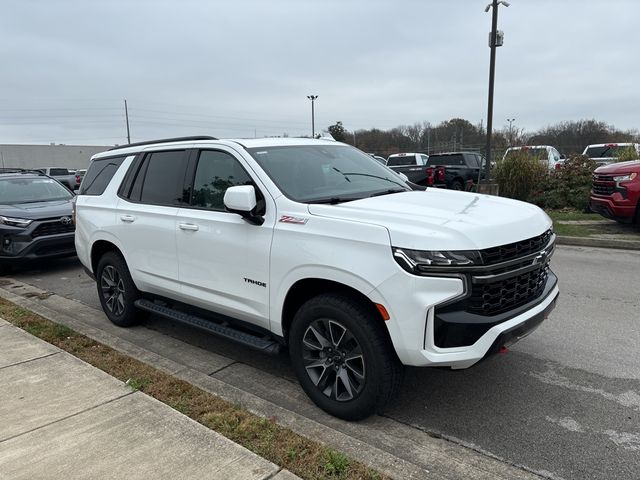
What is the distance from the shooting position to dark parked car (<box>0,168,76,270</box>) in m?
8.17

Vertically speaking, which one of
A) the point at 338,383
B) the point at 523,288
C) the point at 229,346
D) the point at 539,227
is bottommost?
the point at 229,346

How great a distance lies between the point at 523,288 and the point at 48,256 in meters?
7.71

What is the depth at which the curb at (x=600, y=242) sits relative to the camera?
932 centimetres

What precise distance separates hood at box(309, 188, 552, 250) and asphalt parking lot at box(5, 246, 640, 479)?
1084mm

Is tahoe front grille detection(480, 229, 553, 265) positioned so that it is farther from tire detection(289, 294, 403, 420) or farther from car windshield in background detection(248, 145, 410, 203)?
car windshield in background detection(248, 145, 410, 203)

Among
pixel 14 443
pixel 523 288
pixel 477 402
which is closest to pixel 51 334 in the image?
pixel 14 443

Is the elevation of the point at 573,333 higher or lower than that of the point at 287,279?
lower

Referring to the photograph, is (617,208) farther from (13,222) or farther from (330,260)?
(13,222)

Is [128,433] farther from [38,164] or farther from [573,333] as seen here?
[38,164]

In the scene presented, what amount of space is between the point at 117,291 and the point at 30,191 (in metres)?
5.41

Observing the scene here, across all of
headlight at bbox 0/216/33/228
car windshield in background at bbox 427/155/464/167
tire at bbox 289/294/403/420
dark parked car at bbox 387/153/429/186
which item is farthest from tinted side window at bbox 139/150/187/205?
car windshield in background at bbox 427/155/464/167

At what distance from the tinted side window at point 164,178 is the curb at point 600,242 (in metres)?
8.01

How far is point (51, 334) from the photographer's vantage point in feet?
16.5

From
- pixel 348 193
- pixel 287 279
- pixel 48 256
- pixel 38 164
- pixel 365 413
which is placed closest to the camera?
pixel 365 413
